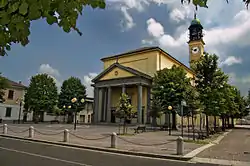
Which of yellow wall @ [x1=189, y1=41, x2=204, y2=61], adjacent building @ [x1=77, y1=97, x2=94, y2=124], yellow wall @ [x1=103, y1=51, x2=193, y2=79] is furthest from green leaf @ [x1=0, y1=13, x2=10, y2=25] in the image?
yellow wall @ [x1=189, y1=41, x2=204, y2=61]

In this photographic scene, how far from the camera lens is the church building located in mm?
45781

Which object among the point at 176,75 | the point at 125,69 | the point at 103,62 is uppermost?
the point at 103,62

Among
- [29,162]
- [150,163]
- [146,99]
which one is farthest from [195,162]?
[146,99]

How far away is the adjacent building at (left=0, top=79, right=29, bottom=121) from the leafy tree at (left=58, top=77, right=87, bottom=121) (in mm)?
9492

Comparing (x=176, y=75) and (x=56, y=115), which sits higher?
(x=176, y=75)

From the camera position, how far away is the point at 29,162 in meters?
9.45

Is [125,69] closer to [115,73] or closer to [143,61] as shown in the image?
[115,73]

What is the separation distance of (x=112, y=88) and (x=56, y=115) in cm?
1967

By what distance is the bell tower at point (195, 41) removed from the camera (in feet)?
233

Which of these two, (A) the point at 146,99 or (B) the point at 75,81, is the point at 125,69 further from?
(B) the point at 75,81

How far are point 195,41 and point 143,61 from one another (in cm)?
2760

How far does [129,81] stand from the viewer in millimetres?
45531

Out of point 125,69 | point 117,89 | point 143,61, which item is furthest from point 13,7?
point 117,89

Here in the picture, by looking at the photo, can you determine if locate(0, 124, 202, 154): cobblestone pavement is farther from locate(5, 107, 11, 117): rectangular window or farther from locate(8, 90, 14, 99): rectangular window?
locate(8, 90, 14, 99): rectangular window
